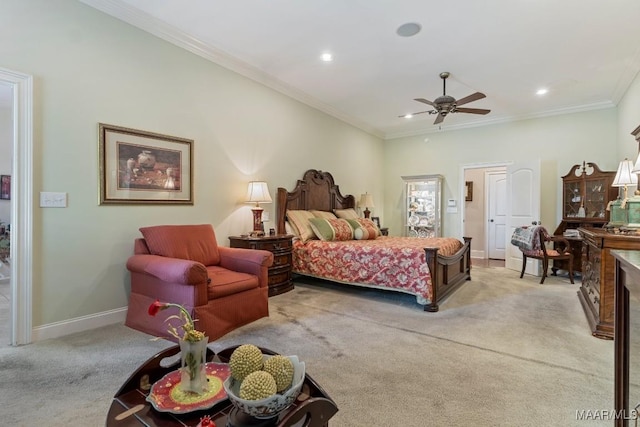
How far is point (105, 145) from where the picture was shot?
9.57 feet

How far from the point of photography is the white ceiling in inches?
116

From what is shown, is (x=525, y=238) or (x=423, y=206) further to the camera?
(x=423, y=206)

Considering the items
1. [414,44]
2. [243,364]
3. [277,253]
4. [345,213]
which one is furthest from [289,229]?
[243,364]

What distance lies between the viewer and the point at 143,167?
3.20m

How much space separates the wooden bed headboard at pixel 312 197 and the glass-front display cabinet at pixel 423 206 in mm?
1606

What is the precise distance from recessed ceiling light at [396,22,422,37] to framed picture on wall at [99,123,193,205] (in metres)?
2.55

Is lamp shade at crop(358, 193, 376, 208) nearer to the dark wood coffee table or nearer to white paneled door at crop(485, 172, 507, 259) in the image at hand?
white paneled door at crop(485, 172, 507, 259)

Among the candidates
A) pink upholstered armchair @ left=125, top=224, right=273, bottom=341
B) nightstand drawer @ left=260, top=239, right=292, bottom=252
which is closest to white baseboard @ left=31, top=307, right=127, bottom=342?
pink upholstered armchair @ left=125, top=224, right=273, bottom=341

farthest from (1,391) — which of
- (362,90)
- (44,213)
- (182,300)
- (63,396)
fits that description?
(362,90)

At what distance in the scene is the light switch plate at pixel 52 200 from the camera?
2.58 m

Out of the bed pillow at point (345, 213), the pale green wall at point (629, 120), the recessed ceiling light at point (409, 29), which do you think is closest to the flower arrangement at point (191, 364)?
the recessed ceiling light at point (409, 29)

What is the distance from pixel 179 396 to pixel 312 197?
4.41 meters

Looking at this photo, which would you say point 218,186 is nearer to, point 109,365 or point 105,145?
point 105,145

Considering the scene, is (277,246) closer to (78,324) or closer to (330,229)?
(330,229)
